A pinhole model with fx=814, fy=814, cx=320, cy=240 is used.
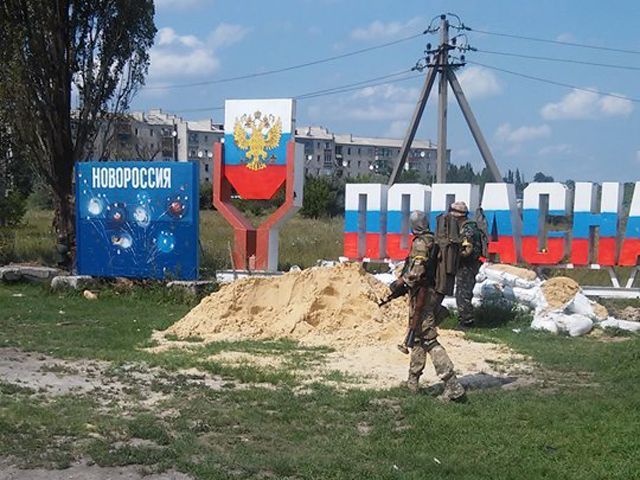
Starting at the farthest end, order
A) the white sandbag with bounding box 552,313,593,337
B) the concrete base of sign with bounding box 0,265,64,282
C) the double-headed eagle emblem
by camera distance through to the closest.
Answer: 1. the concrete base of sign with bounding box 0,265,64,282
2. the double-headed eagle emblem
3. the white sandbag with bounding box 552,313,593,337

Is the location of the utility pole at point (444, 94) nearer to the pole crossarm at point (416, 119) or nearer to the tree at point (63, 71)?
the pole crossarm at point (416, 119)

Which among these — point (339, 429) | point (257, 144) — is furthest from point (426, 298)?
point (257, 144)

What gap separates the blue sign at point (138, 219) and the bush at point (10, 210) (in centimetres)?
672

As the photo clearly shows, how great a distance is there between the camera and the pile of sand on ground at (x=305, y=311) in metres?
13.0

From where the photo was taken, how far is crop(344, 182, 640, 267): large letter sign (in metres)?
18.2

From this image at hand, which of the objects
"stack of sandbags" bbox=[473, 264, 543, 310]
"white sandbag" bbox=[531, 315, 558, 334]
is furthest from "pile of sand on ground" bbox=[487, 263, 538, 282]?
"white sandbag" bbox=[531, 315, 558, 334]

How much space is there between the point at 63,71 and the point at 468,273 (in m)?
13.9

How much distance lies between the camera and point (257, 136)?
19281 millimetres

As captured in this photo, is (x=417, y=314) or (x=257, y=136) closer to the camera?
(x=417, y=314)

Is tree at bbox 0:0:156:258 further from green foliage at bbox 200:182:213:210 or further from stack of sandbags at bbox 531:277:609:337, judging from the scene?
green foliage at bbox 200:182:213:210

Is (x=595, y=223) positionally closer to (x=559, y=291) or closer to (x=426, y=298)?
(x=559, y=291)

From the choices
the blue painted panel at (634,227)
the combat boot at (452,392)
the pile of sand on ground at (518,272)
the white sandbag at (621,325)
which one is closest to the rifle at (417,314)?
the combat boot at (452,392)

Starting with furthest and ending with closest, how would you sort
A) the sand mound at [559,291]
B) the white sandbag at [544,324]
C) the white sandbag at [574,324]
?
the sand mound at [559,291] → the white sandbag at [544,324] → the white sandbag at [574,324]

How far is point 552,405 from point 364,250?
12668mm
